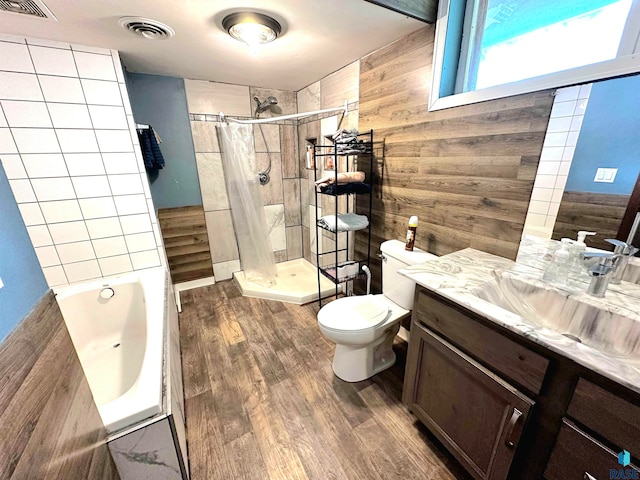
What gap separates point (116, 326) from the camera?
6.09 ft

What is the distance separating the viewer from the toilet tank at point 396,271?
1.52 metres

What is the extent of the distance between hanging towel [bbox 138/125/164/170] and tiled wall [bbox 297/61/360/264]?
1404 mm

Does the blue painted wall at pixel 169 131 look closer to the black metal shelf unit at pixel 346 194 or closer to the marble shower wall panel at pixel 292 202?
the marble shower wall panel at pixel 292 202

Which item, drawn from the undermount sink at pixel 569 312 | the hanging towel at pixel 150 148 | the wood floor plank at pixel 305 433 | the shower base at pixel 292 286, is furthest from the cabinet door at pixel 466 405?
the hanging towel at pixel 150 148

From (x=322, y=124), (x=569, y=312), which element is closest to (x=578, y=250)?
(x=569, y=312)

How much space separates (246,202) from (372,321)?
1724mm

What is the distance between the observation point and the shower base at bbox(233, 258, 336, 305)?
2.49 m

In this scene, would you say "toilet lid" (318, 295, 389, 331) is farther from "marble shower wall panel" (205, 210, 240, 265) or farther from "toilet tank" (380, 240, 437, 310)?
"marble shower wall panel" (205, 210, 240, 265)

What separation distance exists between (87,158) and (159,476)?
1.90m

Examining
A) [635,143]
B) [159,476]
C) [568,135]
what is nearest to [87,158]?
[159,476]

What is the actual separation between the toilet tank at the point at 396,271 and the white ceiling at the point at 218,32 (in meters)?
1.27

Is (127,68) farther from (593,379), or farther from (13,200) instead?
(593,379)

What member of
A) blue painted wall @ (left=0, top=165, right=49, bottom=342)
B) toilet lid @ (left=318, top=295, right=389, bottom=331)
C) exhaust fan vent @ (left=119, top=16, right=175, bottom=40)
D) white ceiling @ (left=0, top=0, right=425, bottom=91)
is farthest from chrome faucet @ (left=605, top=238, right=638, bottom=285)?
exhaust fan vent @ (left=119, top=16, right=175, bottom=40)

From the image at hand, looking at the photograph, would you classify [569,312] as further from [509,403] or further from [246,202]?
[246,202]
